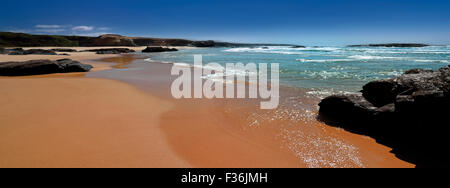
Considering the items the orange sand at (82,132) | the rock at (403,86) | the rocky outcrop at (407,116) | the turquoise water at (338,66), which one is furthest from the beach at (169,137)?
the turquoise water at (338,66)

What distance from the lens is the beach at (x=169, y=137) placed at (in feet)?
9.34

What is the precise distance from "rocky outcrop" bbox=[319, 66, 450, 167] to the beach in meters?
0.33

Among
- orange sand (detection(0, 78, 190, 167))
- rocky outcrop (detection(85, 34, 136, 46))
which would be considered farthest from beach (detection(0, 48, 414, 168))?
rocky outcrop (detection(85, 34, 136, 46))

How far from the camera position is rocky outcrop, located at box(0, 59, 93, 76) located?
1090 cm

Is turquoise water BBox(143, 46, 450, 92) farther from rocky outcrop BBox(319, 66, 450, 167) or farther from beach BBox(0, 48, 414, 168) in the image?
beach BBox(0, 48, 414, 168)

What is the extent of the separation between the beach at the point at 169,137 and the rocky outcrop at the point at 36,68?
282 inches

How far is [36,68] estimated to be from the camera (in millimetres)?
11352

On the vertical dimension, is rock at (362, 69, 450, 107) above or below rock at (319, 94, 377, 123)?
above

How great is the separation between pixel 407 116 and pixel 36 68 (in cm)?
1512

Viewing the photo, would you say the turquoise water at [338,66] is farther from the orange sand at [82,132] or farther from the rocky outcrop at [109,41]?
the rocky outcrop at [109,41]
